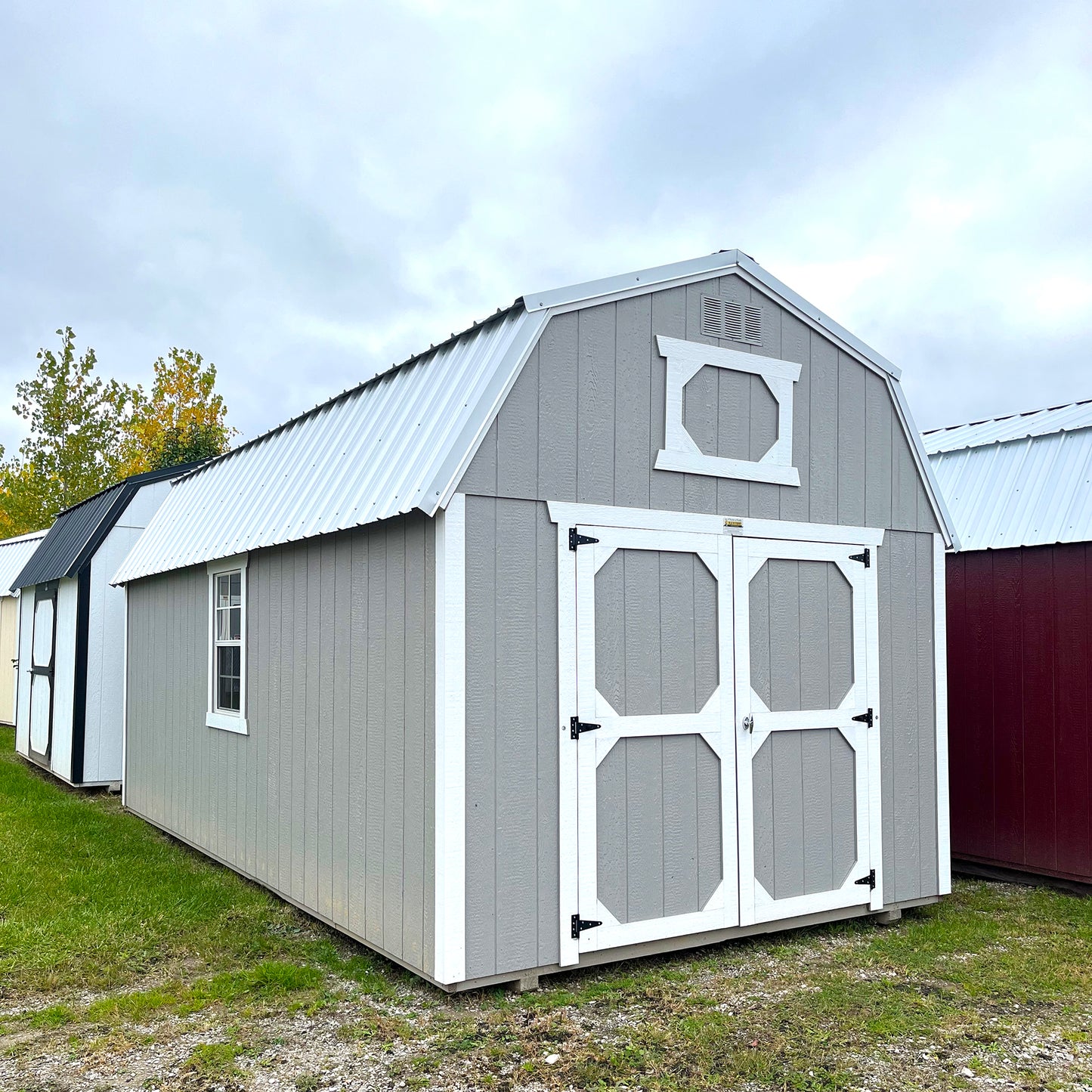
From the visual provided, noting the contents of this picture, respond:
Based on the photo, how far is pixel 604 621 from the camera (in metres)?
4.79

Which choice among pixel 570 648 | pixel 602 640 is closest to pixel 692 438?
pixel 602 640

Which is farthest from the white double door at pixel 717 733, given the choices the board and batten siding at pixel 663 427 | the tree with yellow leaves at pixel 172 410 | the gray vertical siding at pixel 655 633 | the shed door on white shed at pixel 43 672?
the tree with yellow leaves at pixel 172 410

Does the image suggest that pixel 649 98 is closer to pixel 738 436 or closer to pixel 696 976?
pixel 738 436

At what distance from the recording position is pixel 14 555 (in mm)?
17625

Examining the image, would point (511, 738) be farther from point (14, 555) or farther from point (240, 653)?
point (14, 555)

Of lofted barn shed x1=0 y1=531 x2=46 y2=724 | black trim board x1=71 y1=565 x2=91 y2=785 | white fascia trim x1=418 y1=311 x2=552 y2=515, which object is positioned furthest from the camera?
lofted barn shed x1=0 y1=531 x2=46 y2=724

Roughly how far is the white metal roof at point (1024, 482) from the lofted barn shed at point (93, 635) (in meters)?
8.07

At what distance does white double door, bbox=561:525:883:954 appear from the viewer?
4707 mm

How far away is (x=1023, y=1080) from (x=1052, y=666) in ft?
12.1

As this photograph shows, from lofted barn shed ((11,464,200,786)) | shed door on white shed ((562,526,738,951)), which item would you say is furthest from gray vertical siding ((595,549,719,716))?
lofted barn shed ((11,464,200,786))

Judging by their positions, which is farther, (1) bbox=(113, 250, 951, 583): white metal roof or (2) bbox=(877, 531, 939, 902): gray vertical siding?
(2) bbox=(877, 531, 939, 902): gray vertical siding

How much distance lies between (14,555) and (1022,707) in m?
16.7

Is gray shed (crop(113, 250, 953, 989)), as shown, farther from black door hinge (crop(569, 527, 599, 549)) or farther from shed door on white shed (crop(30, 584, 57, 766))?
shed door on white shed (crop(30, 584, 57, 766))

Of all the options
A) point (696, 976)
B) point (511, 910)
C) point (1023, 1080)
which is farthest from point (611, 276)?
point (1023, 1080)
